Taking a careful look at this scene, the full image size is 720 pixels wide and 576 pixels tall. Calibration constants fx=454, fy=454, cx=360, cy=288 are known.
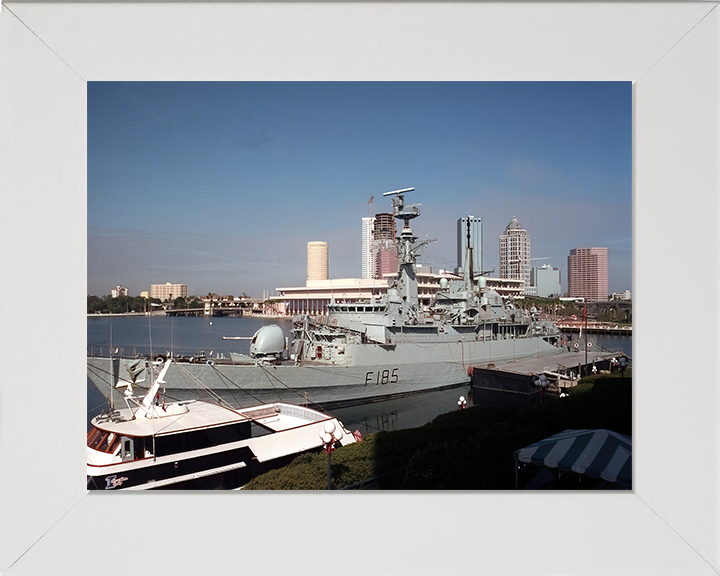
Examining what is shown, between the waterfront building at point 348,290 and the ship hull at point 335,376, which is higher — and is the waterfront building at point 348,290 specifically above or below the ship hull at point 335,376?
above

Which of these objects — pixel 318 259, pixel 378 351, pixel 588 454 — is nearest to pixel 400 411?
pixel 378 351

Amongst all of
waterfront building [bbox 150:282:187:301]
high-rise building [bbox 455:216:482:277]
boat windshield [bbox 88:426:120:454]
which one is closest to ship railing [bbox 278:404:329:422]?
boat windshield [bbox 88:426:120:454]

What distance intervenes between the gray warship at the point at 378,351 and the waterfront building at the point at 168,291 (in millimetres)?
11106

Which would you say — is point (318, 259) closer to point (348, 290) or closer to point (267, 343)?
point (348, 290)

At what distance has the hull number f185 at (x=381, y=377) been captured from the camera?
8.71 meters

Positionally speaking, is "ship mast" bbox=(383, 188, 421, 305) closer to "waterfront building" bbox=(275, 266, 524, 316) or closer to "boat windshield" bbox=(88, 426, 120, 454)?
"waterfront building" bbox=(275, 266, 524, 316)

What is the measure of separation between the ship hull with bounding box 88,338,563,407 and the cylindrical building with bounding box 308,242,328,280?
6707 mm

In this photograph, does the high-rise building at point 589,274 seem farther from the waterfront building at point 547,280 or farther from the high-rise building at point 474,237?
the high-rise building at point 474,237

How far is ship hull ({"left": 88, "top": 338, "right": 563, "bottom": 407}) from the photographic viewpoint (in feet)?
25.5
